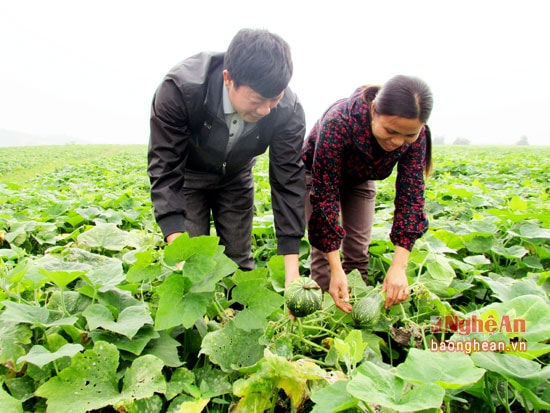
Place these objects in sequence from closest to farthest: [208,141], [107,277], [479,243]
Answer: [107,277], [208,141], [479,243]

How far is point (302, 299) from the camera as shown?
1.66 metres

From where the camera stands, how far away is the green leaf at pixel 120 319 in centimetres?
146

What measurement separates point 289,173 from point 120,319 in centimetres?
130

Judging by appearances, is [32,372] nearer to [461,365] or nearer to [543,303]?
[461,365]

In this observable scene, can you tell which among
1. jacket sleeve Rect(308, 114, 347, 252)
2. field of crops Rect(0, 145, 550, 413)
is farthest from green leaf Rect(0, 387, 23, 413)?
jacket sleeve Rect(308, 114, 347, 252)

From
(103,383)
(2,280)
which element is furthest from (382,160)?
(2,280)

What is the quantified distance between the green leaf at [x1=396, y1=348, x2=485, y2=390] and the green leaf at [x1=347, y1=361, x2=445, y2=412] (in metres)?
0.04

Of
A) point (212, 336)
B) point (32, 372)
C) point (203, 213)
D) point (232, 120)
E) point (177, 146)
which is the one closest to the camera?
point (32, 372)

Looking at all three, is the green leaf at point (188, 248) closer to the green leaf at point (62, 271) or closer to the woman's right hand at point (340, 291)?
the green leaf at point (62, 271)

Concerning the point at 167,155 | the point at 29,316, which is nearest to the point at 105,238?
the point at 167,155

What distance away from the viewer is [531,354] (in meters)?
1.34

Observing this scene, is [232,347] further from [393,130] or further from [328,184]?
[393,130]

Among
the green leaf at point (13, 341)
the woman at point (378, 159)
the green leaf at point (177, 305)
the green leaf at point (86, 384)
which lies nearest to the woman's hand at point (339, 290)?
the woman at point (378, 159)

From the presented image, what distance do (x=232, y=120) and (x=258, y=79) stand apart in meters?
0.62
